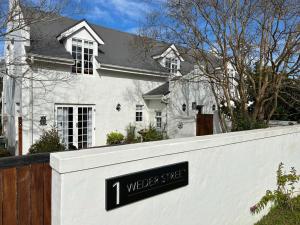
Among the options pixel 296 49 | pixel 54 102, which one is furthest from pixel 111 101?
pixel 296 49

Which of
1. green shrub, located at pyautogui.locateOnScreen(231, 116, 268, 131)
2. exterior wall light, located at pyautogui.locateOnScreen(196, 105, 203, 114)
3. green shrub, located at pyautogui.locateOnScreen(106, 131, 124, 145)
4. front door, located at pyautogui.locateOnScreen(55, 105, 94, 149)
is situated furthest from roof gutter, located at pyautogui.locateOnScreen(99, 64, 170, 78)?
green shrub, located at pyautogui.locateOnScreen(231, 116, 268, 131)

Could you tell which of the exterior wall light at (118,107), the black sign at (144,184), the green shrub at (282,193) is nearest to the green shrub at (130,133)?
the exterior wall light at (118,107)

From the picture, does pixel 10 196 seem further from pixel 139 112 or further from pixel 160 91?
pixel 160 91

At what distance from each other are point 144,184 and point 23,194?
4.57 feet

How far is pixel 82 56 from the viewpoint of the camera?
14.2 m

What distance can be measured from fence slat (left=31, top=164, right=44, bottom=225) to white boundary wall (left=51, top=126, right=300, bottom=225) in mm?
224

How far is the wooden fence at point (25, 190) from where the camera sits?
2594mm

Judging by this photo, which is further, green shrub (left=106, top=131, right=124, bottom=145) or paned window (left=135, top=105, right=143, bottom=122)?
paned window (left=135, top=105, right=143, bottom=122)

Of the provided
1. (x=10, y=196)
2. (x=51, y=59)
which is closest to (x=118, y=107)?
(x=51, y=59)

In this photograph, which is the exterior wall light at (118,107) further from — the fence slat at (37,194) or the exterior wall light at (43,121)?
the fence slat at (37,194)

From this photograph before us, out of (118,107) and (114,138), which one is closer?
(114,138)

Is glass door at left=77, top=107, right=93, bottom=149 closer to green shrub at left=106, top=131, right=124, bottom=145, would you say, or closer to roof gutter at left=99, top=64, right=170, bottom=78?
green shrub at left=106, top=131, right=124, bottom=145

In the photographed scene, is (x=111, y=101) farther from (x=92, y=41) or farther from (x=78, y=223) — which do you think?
(x=78, y=223)

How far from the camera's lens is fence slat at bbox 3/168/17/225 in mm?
2582
